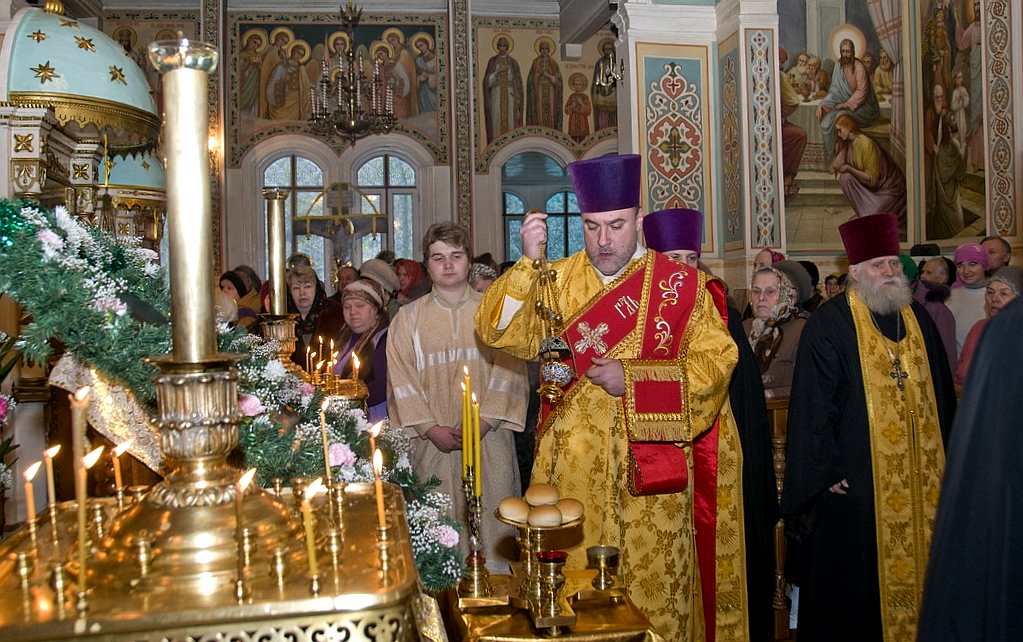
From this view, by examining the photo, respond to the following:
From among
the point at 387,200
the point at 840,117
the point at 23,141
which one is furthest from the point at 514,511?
the point at 387,200

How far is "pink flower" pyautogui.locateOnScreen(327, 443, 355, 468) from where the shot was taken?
77.4 inches

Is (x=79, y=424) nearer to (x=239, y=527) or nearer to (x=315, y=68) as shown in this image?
(x=239, y=527)

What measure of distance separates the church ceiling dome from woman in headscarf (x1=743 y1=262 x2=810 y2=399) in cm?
294

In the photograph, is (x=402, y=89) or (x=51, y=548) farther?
(x=402, y=89)

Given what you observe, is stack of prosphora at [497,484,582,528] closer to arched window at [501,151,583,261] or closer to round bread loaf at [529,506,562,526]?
round bread loaf at [529,506,562,526]

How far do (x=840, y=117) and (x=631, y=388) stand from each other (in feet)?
22.2

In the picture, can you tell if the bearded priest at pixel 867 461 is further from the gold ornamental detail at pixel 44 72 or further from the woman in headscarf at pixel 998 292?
the gold ornamental detail at pixel 44 72

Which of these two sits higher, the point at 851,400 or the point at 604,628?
the point at 851,400

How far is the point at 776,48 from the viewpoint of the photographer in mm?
7703

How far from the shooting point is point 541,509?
6.83 ft

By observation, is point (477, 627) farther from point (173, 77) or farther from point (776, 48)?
point (776, 48)

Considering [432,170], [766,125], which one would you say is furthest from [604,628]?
[432,170]

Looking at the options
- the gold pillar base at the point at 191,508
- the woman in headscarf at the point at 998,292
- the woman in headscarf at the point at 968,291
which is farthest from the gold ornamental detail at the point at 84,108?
the woman in headscarf at the point at 968,291

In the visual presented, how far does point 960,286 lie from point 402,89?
9.94m
